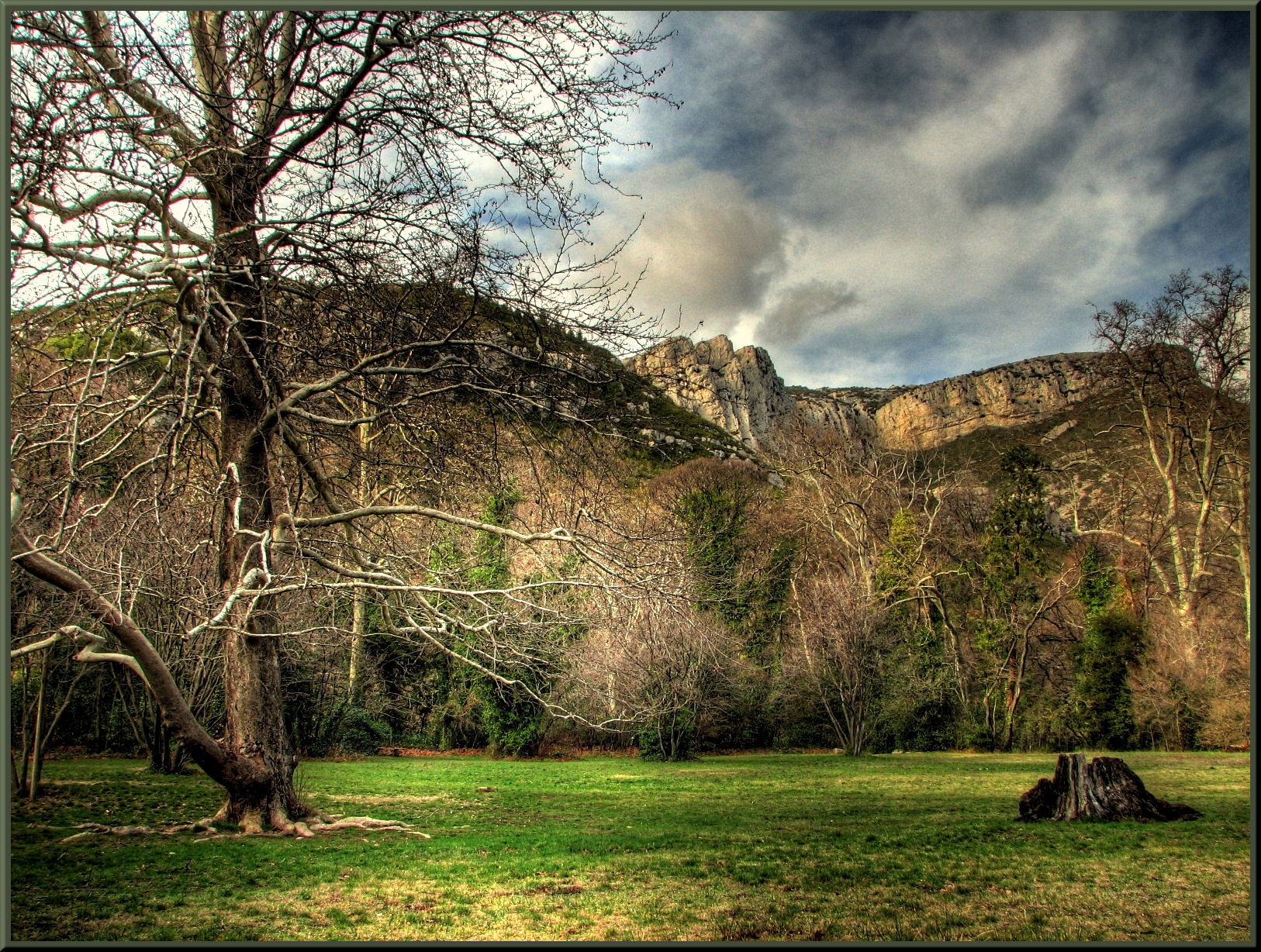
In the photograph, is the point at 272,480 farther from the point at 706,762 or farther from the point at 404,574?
the point at 706,762

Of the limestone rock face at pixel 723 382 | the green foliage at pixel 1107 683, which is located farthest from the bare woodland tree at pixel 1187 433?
the limestone rock face at pixel 723 382

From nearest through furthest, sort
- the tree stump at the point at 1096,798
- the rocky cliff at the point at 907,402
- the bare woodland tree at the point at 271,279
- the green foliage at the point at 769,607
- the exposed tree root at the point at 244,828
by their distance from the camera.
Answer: the bare woodland tree at the point at 271,279, the exposed tree root at the point at 244,828, the tree stump at the point at 1096,798, the rocky cliff at the point at 907,402, the green foliage at the point at 769,607

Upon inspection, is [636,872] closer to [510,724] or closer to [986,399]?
[510,724]

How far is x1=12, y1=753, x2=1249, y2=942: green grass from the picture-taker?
4.11 metres

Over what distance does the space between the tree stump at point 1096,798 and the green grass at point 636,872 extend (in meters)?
0.35

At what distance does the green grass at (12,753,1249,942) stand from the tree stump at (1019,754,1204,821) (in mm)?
353

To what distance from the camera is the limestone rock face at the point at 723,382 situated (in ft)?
14.6

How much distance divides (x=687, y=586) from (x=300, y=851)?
383 cm

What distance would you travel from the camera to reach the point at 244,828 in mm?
5891

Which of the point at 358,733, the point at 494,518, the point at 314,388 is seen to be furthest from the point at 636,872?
the point at 358,733

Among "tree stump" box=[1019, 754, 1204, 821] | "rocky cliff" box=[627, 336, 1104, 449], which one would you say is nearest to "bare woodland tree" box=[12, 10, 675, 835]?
"rocky cliff" box=[627, 336, 1104, 449]

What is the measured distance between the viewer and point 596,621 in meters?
4.75

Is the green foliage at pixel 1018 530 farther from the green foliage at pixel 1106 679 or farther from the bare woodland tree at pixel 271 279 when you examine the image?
the bare woodland tree at pixel 271 279

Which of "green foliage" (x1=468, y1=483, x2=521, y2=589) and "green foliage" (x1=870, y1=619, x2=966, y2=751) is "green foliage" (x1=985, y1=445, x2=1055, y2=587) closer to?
"green foliage" (x1=870, y1=619, x2=966, y2=751)
